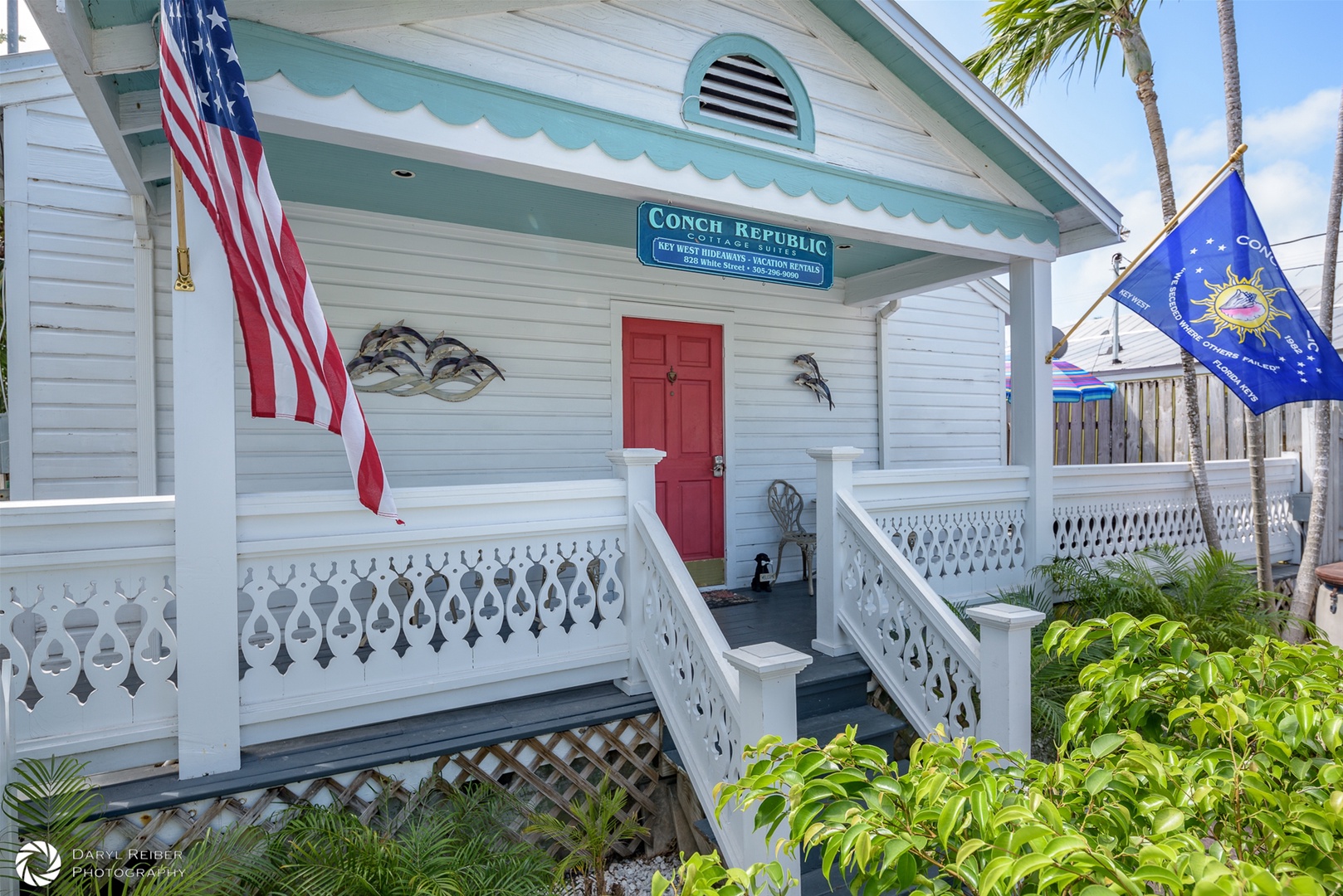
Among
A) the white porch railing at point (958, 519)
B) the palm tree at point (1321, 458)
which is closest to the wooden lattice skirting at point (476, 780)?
the white porch railing at point (958, 519)

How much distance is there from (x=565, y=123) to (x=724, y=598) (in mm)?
3726

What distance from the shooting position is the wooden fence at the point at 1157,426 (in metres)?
8.31

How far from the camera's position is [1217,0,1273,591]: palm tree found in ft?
19.5

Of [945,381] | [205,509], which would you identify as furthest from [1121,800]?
[945,381]

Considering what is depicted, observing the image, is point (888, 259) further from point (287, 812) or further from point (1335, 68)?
point (287, 812)

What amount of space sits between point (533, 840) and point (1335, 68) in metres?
8.33

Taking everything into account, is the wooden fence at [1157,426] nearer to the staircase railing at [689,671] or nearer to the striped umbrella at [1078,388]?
the striped umbrella at [1078,388]

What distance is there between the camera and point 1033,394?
5.50 meters

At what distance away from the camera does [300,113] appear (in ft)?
10.2

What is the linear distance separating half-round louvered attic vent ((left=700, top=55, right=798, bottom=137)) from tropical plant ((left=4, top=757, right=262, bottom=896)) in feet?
13.1

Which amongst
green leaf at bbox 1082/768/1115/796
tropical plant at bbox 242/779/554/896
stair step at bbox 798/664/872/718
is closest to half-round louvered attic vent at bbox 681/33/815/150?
stair step at bbox 798/664/872/718

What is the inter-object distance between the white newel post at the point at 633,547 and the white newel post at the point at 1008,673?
1628 mm

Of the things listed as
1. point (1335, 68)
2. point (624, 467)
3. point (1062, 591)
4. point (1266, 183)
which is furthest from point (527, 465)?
point (1266, 183)

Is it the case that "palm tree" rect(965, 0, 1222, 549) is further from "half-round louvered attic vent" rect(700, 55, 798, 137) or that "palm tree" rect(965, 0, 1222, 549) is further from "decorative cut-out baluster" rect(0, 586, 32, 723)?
"decorative cut-out baluster" rect(0, 586, 32, 723)
